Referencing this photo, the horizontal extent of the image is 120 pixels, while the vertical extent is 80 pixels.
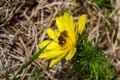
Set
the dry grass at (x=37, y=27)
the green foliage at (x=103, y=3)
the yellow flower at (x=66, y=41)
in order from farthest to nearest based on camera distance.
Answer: the green foliage at (x=103, y=3) → the dry grass at (x=37, y=27) → the yellow flower at (x=66, y=41)

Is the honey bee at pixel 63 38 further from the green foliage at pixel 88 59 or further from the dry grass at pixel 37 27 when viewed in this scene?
the dry grass at pixel 37 27

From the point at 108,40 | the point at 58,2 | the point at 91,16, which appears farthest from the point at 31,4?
the point at 108,40

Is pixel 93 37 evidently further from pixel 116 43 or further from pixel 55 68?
pixel 55 68

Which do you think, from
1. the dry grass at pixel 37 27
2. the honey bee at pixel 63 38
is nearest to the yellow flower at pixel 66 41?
the honey bee at pixel 63 38

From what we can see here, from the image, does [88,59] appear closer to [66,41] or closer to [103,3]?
[66,41]

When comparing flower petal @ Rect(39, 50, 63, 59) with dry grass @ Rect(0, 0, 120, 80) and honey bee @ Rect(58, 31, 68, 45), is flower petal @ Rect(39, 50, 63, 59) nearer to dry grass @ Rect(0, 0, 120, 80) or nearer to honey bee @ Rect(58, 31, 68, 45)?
honey bee @ Rect(58, 31, 68, 45)

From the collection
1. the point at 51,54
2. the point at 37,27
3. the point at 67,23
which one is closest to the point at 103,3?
the point at 37,27
